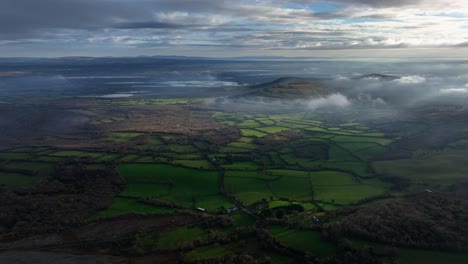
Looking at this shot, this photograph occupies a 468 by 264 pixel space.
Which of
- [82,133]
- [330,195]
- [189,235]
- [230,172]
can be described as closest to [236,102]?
[82,133]

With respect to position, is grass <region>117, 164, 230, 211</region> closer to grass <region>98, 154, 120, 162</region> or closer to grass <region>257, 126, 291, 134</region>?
grass <region>98, 154, 120, 162</region>

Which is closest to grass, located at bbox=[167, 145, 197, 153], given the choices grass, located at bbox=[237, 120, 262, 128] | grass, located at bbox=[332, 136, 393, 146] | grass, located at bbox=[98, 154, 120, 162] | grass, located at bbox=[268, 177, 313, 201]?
grass, located at bbox=[98, 154, 120, 162]

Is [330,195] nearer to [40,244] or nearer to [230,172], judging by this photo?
[230,172]

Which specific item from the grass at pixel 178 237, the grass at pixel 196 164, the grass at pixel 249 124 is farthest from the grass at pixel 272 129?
the grass at pixel 178 237

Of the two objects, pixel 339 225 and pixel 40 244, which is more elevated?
pixel 339 225

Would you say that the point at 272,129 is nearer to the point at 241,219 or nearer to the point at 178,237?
the point at 241,219

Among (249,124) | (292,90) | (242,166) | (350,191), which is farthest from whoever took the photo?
(292,90)

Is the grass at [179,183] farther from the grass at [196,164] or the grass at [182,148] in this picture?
the grass at [182,148]

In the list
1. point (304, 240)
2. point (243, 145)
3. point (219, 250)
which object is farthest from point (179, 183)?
point (243, 145)
